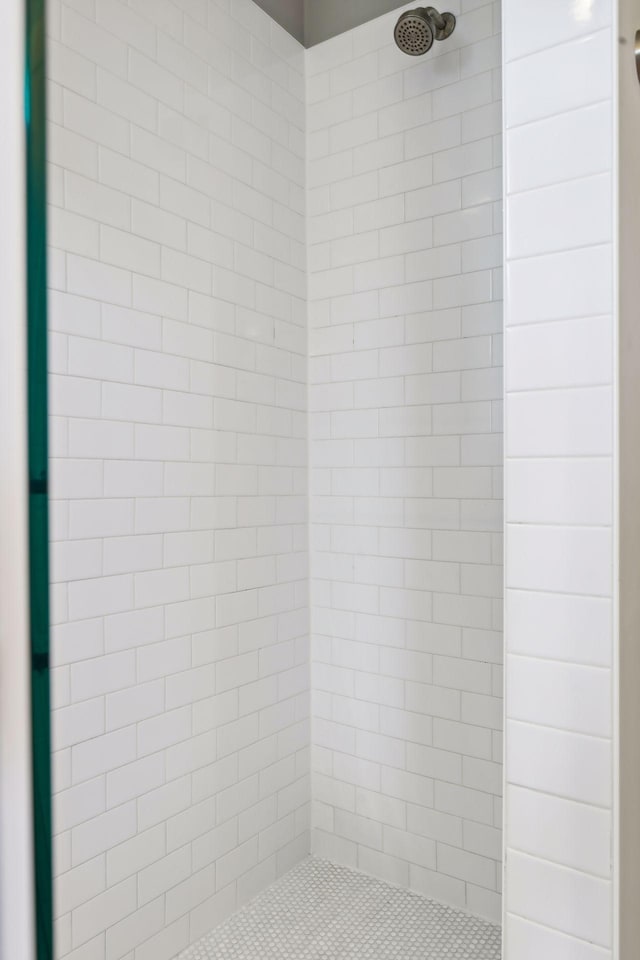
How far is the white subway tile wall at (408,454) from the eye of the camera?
6.00 feet

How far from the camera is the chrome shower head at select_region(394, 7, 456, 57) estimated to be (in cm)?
172

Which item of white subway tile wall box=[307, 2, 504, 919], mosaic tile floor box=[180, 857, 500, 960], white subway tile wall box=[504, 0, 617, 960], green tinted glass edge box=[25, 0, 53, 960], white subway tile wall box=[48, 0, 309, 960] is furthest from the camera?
white subway tile wall box=[307, 2, 504, 919]

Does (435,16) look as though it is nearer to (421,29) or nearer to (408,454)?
(421,29)

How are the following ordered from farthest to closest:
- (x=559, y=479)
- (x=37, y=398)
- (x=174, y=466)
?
(x=174, y=466)
(x=559, y=479)
(x=37, y=398)

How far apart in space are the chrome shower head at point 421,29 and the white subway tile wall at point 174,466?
454mm

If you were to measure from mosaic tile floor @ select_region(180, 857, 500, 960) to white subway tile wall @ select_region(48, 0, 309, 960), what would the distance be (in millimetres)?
73

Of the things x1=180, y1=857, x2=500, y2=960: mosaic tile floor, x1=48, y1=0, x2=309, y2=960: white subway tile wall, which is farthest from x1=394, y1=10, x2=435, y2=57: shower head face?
x1=180, y1=857, x2=500, y2=960: mosaic tile floor

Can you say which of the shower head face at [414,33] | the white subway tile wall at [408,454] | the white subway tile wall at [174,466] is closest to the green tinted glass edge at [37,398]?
the white subway tile wall at [174,466]

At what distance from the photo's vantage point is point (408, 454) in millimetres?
1975

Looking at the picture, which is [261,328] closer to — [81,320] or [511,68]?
[81,320]

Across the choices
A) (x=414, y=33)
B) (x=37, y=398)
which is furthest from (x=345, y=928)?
(x=414, y=33)

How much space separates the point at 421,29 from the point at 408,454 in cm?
111

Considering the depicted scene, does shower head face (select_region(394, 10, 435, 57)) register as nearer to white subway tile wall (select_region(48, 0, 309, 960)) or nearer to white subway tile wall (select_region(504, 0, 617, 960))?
white subway tile wall (select_region(48, 0, 309, 960))

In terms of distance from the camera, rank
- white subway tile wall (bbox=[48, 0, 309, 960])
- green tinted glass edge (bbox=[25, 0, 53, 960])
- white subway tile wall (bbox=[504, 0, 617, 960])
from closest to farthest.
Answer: green tinted glass edge (bbox=[25, 0, 53, 960]), white subway tile wall (bbox=[504, 0, 617, 960]), white subway tile wall (bbox=[48, 0, 309, 960])
